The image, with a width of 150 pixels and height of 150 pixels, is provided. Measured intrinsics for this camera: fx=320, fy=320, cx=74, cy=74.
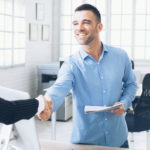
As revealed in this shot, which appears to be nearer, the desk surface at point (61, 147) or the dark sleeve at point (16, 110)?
the dark sleeve at point (16, 110)

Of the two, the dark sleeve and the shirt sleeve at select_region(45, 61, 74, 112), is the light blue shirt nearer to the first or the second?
the shirt sleeve at select_region(45, 61, 74, 112)

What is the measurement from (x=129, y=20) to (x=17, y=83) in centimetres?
277

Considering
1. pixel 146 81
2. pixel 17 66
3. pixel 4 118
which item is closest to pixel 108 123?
pixel 4 118

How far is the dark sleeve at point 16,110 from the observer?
88 cm

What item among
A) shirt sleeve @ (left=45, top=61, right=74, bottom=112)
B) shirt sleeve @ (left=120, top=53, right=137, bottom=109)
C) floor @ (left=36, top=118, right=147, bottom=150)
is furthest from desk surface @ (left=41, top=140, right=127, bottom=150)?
floor @ (left=36, top=118, right=147, bottom=150)

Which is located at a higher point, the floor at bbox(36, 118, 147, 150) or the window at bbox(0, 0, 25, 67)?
the window at bbox(0, 0, 25, 67)

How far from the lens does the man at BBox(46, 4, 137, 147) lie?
1.79 metres

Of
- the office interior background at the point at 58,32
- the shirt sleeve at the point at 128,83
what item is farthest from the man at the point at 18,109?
the office interior background at the point at 58,32

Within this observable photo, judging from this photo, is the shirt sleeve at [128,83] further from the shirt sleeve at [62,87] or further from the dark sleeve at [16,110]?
the dark sleeve at [16,110]

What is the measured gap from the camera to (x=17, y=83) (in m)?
4.93

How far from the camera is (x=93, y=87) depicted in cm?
184

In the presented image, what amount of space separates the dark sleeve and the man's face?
0.80 m

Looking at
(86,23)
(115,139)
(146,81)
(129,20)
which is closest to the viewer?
(86,23)

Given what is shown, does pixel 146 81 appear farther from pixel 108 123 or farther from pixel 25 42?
pixel 25 42
